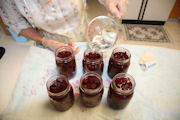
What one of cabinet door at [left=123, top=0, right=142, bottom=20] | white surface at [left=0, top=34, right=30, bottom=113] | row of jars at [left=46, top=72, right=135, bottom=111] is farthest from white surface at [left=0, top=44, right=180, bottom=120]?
cabinet door at [left=123, top=0, right=142, bottom=20]

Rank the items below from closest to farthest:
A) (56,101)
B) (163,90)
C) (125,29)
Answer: (56,101) < (163,90) < (125,29)

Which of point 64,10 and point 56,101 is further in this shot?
point 64,10

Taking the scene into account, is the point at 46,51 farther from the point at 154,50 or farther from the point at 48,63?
the point at 154,50

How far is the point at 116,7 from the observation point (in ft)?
2.23

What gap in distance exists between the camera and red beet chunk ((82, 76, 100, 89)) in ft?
1.42

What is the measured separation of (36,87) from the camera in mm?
558

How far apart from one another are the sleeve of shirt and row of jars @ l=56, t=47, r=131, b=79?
35 cm

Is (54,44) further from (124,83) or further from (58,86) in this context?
(124,83)

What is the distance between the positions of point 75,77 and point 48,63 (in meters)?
0.18

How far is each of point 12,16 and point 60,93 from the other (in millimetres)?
571

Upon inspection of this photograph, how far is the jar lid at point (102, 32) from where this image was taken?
0.71m

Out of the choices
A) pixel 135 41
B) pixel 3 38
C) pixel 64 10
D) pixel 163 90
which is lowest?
pixel 135 41

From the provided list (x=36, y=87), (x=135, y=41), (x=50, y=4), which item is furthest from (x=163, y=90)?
(x=135, y=41)

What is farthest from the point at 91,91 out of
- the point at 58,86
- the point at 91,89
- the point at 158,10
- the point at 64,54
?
the point at 158,10
